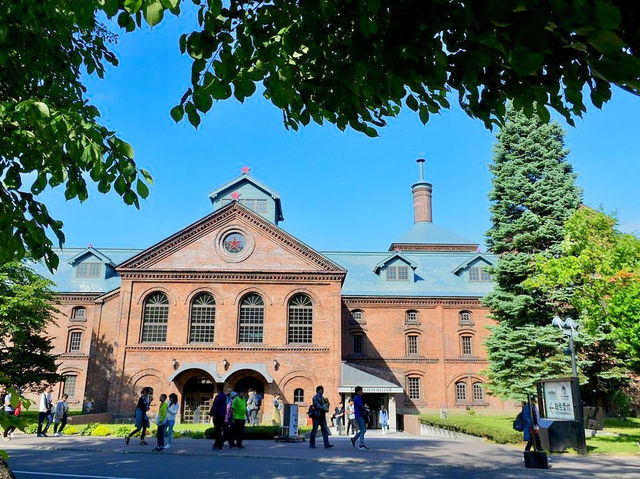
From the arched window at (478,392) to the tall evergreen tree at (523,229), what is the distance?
1044 centimetres

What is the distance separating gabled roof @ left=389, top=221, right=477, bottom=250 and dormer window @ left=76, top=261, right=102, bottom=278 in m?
25.8

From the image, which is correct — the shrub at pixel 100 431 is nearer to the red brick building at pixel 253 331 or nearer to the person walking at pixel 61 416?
the person walking at pixel 61 416

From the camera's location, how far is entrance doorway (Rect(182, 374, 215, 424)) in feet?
95.5

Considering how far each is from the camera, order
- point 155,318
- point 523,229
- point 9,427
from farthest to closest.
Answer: point 155,318 < point 523,229 < point 9,427

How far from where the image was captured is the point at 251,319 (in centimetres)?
3025

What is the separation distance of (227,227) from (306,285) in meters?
5.98

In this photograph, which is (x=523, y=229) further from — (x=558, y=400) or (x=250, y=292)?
(x=250, y=292)

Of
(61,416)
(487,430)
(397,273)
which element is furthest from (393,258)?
(61,416)

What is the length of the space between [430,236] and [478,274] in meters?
9.87

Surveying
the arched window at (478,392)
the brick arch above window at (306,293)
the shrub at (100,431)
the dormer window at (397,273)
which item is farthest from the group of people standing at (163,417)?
the arched window at (478,392)

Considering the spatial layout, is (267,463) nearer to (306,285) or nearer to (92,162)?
(92,162)

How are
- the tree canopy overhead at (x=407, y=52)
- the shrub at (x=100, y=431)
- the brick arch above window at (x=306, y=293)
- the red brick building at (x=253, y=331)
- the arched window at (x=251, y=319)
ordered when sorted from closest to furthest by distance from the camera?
the tree canopy overhead at (x=407, y=52) → the shrub at (x=100, y=431) → the red brick building at (x=253, y=331) → the arched window at (x=251, y=319) → the brick arch above window at (x=306, y=293)

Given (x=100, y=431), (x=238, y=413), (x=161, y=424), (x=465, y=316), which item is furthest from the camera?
(x=465, y=316)

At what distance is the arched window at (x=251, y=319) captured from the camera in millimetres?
29969
